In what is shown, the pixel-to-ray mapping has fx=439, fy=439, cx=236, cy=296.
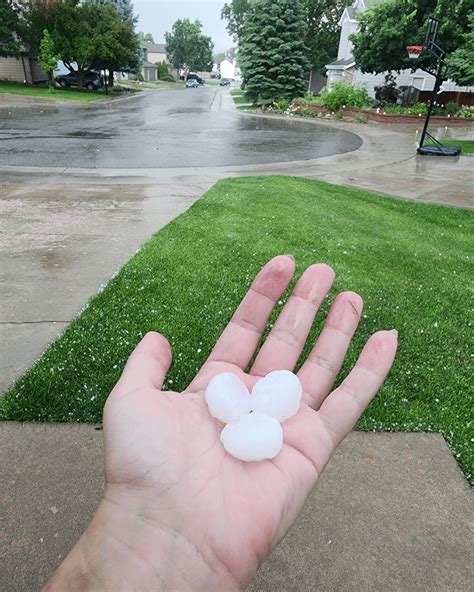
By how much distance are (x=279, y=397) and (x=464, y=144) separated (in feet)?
64.6

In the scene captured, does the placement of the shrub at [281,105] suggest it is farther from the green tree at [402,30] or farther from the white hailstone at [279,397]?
the white hailstone at [279,397]

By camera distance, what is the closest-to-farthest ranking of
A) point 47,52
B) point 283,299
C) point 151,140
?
point 283,299
point 151,140
point 47,52

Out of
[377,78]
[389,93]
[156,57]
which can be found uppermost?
Result: [156,57]

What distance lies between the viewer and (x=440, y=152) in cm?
1495


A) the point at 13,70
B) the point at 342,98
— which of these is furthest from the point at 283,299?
the point at 13,70


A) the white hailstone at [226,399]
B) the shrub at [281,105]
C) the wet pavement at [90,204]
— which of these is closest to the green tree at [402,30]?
the shrub at [281,105]

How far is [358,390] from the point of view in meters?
2.03

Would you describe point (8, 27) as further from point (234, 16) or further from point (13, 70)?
point (234, 16)

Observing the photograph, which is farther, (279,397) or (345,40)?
(345,40)

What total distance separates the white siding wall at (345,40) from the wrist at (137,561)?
4781 centimetres

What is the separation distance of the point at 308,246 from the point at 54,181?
20.8ft

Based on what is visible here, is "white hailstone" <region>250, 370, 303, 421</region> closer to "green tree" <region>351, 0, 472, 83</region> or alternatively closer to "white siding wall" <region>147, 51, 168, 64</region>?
"green tree" <region>351, 0, 472, 83</region>

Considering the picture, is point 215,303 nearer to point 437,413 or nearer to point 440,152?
point 437,413

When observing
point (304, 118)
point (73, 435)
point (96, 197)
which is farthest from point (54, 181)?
point (304, 118)
